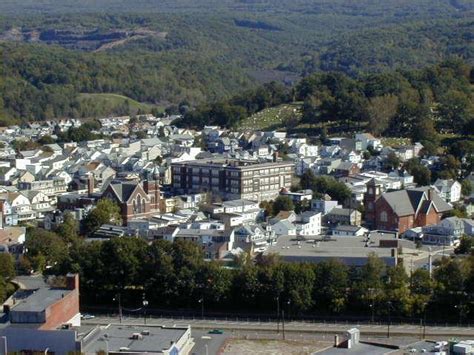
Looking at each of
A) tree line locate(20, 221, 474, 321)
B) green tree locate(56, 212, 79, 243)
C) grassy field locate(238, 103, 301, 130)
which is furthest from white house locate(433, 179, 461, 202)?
grassy field locate(238, 103, 301, 130)

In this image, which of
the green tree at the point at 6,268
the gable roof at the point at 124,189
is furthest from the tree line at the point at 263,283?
the gable roof at the point at 124,189

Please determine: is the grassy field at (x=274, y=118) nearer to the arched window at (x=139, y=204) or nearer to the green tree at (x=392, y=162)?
the green tree at (x=392, y=162)

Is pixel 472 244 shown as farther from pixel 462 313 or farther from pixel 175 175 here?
pixel 175 175

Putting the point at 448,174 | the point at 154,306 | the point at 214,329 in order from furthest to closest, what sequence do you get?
the point at 448,174 → the point at 154,306 → the point at 214,329

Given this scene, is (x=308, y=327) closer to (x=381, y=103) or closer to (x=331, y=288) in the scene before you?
(x=331, y=288)

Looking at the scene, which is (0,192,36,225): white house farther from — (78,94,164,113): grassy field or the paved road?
(78,94,164,113): grassy field

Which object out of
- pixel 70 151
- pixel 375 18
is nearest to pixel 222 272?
pixel 70 151

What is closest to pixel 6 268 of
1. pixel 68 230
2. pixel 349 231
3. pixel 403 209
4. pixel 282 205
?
pixel 68 230
